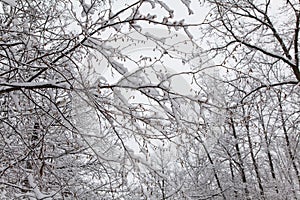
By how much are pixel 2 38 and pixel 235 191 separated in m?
11.3

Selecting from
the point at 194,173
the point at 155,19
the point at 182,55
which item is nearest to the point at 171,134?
the point at 182,55

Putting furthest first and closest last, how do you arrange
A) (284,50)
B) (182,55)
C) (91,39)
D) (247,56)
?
(247,56) → (284,50) → (182,55) → (91,39)

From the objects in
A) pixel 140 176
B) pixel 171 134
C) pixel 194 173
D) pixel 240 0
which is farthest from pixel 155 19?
pixel 194 173

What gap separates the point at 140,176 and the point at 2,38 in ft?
4.37

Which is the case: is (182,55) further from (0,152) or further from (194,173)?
(194,173)

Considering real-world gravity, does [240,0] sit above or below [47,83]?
above

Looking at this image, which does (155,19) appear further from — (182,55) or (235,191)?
(235,191)

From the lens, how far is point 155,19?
7.32ft

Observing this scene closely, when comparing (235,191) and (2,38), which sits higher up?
(235,191)

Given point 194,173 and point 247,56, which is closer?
point 247,56

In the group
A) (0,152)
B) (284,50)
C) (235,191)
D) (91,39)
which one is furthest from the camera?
(235,191)

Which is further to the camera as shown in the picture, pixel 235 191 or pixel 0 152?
pixel 235 191

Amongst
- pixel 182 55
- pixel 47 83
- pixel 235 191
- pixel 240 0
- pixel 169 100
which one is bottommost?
pixel 169 100

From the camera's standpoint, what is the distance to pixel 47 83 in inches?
90.2
